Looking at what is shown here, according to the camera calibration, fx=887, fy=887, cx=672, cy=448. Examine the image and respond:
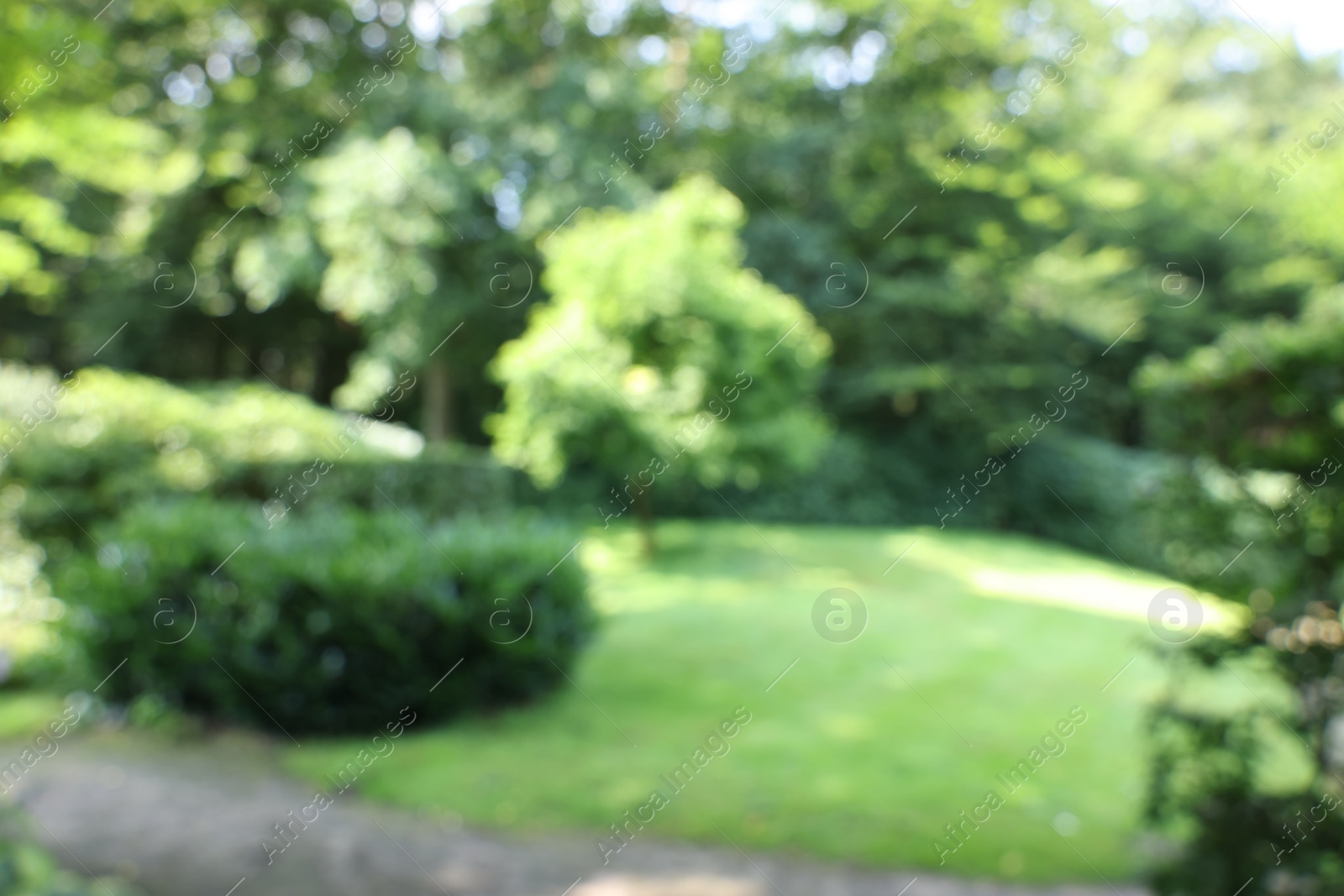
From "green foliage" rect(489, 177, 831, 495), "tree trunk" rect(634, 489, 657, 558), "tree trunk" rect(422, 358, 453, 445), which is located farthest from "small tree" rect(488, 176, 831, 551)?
"tree trunk" rect(422, 358, 453, 445)

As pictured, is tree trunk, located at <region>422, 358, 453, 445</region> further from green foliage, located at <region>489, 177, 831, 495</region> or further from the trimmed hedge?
the trimmed hedge

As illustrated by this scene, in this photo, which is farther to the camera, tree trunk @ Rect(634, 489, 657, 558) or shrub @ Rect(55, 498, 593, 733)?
tree trunk @ Rect(634, 489, 657, 558)

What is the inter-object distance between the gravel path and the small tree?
6.59m

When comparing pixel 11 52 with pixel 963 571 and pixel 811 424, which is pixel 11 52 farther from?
pixel 963 571

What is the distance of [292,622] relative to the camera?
6320mm

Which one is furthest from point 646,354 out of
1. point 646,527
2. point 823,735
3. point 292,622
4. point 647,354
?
point 292,622

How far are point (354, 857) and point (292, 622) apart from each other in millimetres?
2203

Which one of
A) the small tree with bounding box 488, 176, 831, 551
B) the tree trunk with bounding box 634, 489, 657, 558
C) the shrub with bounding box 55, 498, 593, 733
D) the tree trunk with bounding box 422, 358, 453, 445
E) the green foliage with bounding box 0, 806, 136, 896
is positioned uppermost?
the green foliage with bounding box 0, 806, 136, 896

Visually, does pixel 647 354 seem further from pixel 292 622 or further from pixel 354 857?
pixel 354 857

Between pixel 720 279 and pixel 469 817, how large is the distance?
26.7 ft

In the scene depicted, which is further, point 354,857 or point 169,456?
point 169,456

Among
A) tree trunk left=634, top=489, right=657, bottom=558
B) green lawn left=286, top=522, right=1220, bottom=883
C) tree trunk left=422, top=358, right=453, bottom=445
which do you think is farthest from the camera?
tree trunk left=422, top=358, right=453, bottom=445

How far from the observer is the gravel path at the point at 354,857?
172 inches

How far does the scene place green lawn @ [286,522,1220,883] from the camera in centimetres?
518
